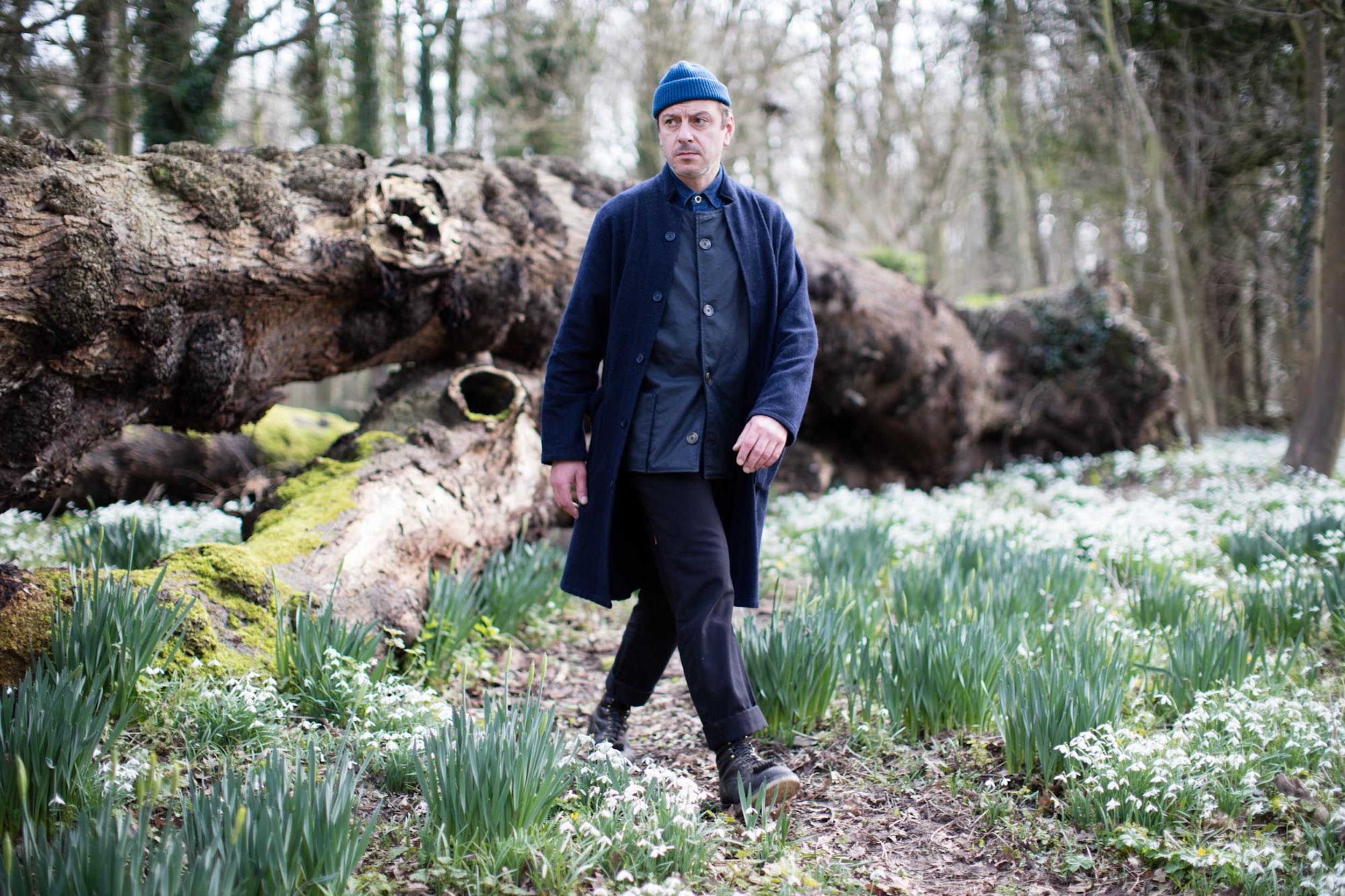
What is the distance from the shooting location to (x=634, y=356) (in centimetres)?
261

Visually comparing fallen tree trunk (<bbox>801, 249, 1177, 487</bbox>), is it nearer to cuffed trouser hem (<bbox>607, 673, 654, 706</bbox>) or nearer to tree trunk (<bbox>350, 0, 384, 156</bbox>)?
cuffed trouser hem (<bbox>607, 673, 654, 706</bbox>)

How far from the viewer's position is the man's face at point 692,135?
2584 mm

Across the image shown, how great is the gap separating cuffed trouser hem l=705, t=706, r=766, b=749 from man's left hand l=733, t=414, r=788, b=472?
671mm

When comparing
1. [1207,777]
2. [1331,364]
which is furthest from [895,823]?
[1331,364]

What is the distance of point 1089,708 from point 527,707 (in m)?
1.50

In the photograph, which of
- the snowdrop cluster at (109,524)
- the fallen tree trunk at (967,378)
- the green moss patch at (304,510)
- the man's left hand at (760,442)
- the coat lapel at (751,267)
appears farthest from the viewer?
the fallen tree trunk at (967,378)

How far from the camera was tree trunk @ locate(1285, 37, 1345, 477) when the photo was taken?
6.80m

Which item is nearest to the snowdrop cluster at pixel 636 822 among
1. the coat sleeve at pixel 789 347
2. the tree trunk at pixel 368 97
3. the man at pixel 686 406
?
the man at pixel 686 406

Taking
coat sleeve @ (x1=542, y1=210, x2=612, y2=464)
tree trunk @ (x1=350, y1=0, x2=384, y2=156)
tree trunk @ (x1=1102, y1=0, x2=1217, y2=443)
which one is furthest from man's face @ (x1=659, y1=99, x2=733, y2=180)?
tree trunk @ (x1=350, y1=0, x2=384, y2=156)

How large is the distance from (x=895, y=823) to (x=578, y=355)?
162cm

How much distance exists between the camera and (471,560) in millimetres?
4289

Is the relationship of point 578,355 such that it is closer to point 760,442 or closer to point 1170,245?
point 760,442

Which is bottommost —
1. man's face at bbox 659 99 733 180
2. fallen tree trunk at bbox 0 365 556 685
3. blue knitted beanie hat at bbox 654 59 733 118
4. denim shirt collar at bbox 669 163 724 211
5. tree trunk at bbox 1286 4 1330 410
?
fallen tree trunk at bbox 0 365 556 685

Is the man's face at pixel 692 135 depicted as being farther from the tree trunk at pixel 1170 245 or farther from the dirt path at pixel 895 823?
the tree trunk at pixel 1170 245
